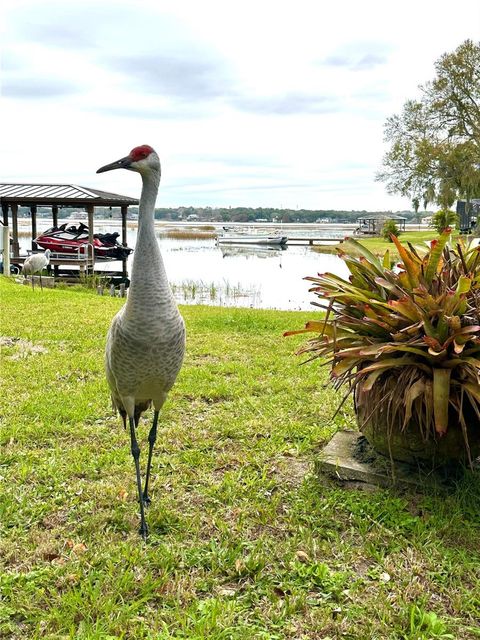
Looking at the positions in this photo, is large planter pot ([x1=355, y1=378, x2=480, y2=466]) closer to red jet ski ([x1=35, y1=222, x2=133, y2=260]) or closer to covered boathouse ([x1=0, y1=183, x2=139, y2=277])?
covered boathouse ([x1=0, y1=183, x2=139, y2=277])

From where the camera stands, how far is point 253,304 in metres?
13.3

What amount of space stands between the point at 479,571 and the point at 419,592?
321 mm

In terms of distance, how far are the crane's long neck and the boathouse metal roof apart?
14.3 meters

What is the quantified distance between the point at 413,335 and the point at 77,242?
16409 millimetres

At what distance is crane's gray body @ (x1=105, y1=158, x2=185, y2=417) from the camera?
8.42 feet

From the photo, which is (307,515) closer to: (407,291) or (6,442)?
(407,291)

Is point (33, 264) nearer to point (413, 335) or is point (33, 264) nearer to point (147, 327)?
point (147, 327)

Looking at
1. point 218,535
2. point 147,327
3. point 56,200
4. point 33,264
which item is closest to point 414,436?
point 218,535

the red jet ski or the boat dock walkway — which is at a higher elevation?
the boat dock walkway

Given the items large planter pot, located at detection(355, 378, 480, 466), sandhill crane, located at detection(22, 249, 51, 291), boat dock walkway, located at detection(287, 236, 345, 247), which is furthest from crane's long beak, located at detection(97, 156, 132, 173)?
boat dock walkway, located at detection(287, 236, 345, 247)

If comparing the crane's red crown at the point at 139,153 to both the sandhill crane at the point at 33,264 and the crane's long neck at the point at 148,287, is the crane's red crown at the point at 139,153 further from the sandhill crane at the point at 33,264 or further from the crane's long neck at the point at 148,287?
the sandhill crane at the point at 33,264

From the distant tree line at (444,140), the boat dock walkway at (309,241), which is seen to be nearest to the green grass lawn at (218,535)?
the distant tree line at (444,140)

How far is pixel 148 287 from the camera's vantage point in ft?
8.40

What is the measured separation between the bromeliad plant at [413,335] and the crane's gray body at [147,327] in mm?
954
